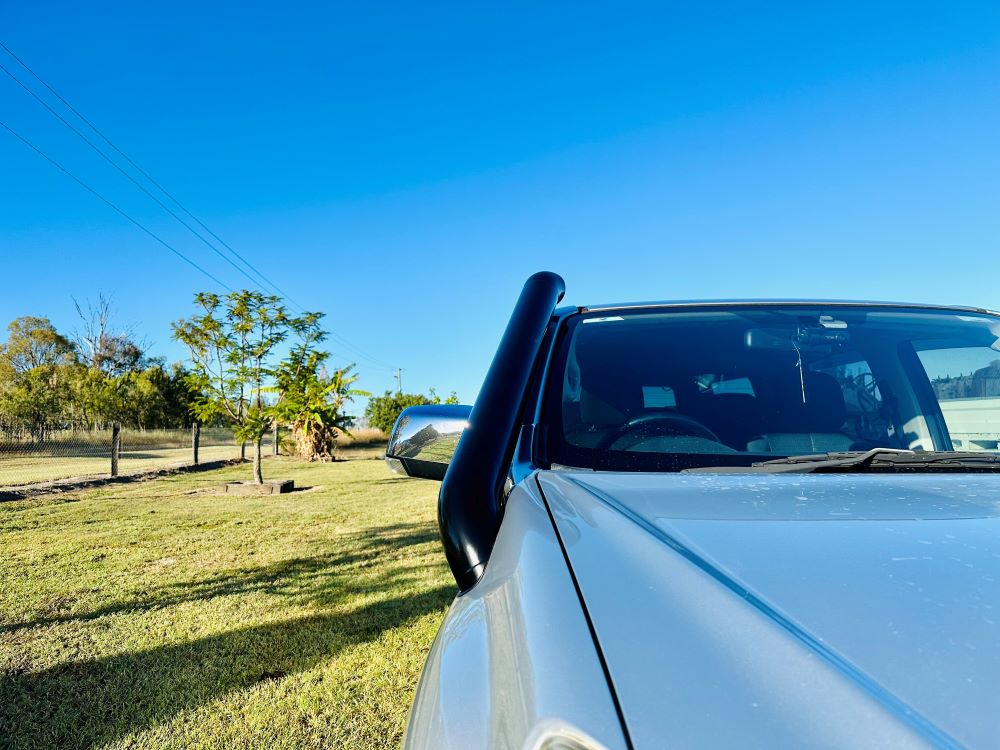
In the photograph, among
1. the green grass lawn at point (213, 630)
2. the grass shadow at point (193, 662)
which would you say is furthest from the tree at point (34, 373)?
the grass shadow at point (193, 662)

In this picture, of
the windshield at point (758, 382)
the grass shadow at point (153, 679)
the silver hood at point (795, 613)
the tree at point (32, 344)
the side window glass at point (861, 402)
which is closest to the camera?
the silver hood at point (795, 613)

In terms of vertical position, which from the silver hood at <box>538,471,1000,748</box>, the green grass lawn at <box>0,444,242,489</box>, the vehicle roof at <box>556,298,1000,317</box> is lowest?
the green grass lawn at <box>0,444,242,489</box>

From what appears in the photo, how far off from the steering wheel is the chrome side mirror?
1.27 ft

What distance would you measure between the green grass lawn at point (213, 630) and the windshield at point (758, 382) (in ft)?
6.55

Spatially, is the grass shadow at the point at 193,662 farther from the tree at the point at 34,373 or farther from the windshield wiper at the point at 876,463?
the tree at the point at 34,373

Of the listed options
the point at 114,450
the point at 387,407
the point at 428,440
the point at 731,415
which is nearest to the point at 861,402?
the point at 731,415

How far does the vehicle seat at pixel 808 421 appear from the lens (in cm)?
165

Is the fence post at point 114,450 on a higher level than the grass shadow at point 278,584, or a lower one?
higher

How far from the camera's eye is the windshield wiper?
1342 mm

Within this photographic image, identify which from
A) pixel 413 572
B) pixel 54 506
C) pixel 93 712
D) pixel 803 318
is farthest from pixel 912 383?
pixel 54 506

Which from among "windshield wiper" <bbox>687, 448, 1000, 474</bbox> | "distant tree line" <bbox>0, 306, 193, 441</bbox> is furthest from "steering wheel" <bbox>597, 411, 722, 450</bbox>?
"distant tree line" <bbox>0, 306, 193, 441</bbox>

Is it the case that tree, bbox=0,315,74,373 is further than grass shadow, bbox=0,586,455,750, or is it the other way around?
tree, bbox=0,315,74,373

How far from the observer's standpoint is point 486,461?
1200 mm

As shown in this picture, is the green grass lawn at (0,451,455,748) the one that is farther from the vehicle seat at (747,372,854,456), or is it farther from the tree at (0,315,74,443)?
the tree at (0,315,74,443)
